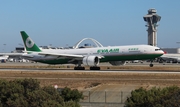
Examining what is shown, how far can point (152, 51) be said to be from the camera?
64.6 m

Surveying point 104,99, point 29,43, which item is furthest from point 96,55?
point 104,99

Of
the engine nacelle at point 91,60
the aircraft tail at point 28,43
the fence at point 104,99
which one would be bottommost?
the fence at point 104,99

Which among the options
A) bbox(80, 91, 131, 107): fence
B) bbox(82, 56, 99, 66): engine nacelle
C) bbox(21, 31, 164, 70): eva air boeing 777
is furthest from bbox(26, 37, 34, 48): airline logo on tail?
bbox(80, 91, 131, 107): fence

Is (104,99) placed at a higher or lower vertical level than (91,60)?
lower

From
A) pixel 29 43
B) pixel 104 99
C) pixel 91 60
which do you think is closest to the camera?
pixel 104 99

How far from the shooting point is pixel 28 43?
76188 mm

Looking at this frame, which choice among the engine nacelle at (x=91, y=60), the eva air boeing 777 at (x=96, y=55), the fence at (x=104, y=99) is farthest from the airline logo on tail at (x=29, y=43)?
the fence at (x=104, y=99)

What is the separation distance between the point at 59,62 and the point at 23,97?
4902cm

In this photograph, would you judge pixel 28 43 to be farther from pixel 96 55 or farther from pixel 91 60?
pixel 91 60

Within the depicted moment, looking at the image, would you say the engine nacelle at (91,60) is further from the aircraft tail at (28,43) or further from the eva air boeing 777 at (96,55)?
the aircraft tail at (28,43)

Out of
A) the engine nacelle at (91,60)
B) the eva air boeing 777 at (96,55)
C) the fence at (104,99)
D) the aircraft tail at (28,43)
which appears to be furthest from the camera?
the aircraft tail at (28,43)

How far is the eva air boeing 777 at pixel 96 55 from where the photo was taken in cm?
6438

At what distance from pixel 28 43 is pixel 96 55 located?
15.3m

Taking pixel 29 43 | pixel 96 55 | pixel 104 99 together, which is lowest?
pixel 104 99
